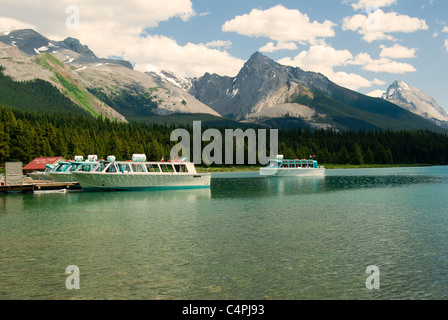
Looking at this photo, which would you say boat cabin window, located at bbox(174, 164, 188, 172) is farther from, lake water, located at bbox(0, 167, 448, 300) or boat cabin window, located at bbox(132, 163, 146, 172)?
lake water, located at bbox(0, 167, 448, 300)

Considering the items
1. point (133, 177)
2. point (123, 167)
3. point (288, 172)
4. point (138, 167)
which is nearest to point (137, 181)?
point (133, 177)

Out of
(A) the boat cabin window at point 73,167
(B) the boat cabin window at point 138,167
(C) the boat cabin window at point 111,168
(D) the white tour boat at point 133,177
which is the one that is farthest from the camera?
(A) the boat cabin window at point 73,167

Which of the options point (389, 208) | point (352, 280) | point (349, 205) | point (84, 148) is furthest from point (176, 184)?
point (84, 148)

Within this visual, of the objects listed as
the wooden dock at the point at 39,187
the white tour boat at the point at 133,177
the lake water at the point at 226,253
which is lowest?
the lake water at the point at 226,253

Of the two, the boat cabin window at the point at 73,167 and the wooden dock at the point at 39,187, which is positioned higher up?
the boat cabin window at the point at 73,167

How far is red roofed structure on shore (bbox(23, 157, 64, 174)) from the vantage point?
388 ft

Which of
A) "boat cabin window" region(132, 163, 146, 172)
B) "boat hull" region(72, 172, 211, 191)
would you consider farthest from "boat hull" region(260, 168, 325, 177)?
"boat cabin window" region(132, 163, 146, 172)

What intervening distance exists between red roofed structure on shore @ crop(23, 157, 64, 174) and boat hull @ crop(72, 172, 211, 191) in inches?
1954

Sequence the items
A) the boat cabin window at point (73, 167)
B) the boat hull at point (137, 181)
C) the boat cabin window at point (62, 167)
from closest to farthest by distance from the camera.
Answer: the boat hull at point (137, 181)
the boat cabin window at point (73, 167)
the boat cabin window at point (62, 167)

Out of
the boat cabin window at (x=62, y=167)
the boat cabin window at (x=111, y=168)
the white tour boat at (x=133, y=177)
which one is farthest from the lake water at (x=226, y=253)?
the boat cabin window at (x=62, y=167)

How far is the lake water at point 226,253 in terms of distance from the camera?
18.5 meters

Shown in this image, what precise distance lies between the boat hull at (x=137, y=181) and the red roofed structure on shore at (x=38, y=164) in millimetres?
49635

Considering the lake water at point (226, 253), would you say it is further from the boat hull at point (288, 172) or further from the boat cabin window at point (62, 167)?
the boat hull at point (288, 172)
